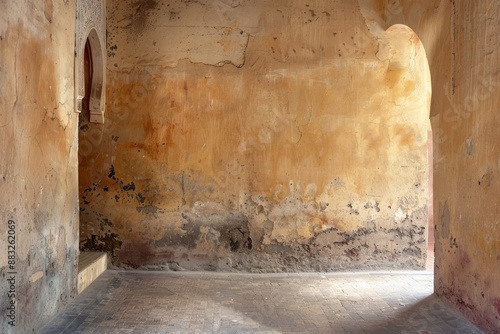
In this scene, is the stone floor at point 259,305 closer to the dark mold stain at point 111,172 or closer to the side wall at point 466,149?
the side wall at point 466,149

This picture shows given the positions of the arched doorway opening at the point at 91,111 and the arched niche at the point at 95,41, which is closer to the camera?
the arched niche at the point at 95,41

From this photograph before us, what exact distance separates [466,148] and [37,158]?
3731 mm

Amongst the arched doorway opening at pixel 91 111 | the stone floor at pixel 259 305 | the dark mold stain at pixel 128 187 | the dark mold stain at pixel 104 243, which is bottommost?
the stone floor at pixel 259 305

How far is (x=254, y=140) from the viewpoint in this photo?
5.99m

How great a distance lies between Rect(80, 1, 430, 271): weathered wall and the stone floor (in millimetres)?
399

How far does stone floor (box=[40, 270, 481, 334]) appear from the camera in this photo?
4.04 m

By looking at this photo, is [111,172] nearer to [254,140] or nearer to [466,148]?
[254,140]

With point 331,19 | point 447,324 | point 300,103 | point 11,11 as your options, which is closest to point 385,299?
point 447,324

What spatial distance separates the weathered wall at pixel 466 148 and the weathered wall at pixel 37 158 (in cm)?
366

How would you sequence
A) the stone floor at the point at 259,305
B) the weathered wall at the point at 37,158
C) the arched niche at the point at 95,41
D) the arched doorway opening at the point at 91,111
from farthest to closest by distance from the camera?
the arched doorway opening at the point at 91,111 → the arched niche at the point at 95,41 → the stone floor at the point at 259,305 → the weathered wall at the point at 37,158

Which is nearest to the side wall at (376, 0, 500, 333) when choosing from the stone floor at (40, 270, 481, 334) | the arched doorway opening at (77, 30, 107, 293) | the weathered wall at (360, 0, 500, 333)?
the weathered wall at (360, 0, 500, 333)

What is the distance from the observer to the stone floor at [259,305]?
4035mm

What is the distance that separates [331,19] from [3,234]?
460 cm

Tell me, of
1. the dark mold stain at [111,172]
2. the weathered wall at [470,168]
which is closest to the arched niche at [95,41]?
the dark mold stain at [111,172]
